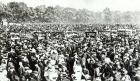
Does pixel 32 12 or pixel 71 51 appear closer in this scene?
pixel 71 51

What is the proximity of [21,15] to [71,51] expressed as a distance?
69997 mm

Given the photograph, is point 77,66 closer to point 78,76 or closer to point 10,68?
point 78,76

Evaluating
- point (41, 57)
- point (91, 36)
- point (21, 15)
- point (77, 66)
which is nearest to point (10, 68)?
point (41, 57)

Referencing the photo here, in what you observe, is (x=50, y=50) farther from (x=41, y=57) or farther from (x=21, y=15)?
(x=21, y=15)

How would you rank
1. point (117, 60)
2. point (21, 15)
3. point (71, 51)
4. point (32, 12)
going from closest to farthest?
point (117, 60)
point (71, 51)
point (21, 15)
point (32, 12)

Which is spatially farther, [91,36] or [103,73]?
[91,36]

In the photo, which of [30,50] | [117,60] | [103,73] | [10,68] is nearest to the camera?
[10,68]

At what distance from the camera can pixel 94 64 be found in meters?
11.6

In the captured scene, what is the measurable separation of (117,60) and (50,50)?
3.42 metres

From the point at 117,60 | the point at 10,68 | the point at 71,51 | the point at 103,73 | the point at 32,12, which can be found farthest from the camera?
the point at 32,12

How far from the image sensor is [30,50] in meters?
12.9

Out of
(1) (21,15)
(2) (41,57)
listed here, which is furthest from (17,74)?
(1) (21,15)

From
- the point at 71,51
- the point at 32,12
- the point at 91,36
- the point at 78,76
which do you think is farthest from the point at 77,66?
the point at 32,12

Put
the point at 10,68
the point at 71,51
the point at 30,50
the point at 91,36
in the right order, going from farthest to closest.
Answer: the point at 91,36 → the point at 71,51 → the point at 30,50 → the point at 10,68
